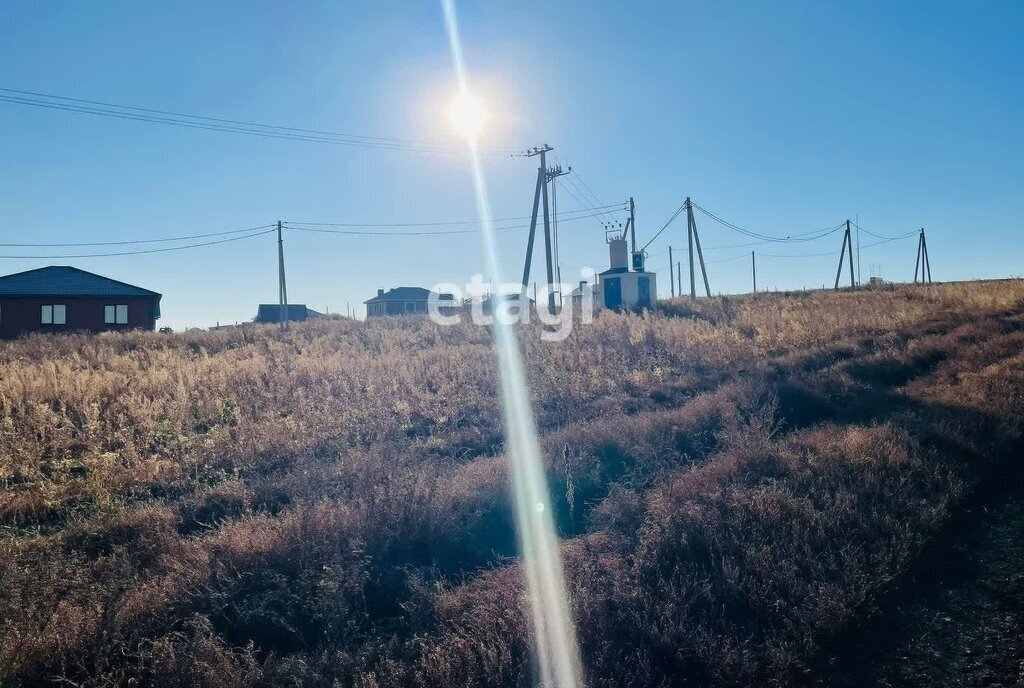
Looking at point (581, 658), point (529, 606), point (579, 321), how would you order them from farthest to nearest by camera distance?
point (579, 321)
point (529, 606)
point (581, 658)

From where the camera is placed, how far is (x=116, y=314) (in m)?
39.7

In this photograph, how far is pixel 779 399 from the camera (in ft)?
31.1

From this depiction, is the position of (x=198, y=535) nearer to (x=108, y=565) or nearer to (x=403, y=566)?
(x=108, y=565)

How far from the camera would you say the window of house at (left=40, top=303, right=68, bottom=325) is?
36781mm

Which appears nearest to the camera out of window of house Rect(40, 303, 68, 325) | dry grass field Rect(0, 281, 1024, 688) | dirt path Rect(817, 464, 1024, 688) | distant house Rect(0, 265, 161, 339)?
dirt path Rect(817, 464, 1024, 688)

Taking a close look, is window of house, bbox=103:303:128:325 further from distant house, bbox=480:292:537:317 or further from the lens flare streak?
the lens flare streak

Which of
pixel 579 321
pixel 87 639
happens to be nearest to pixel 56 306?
pixel 579 321

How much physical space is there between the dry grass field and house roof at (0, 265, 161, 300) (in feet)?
104

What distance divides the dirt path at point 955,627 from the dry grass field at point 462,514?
0.49ft

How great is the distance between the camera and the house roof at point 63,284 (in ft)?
121

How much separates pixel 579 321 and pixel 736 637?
1811cm

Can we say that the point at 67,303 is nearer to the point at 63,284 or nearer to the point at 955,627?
the point at 63,284

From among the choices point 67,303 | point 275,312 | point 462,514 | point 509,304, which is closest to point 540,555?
point 462,514

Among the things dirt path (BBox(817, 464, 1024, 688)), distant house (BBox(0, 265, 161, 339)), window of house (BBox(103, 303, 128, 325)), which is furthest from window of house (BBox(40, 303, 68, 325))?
dirt path (BBox(817, 464, 1024, 688))
